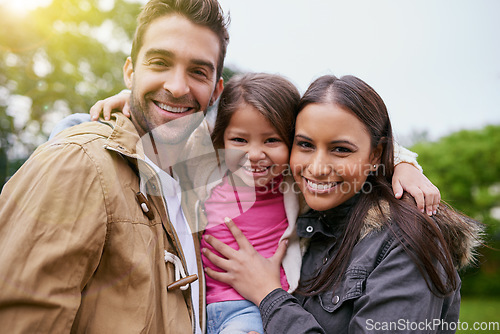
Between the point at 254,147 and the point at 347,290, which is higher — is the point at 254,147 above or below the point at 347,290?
above

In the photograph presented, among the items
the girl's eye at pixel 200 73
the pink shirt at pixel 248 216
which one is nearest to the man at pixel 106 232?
the girl's eye at pixel 200 73

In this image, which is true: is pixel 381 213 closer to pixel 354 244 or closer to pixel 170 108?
pixel 354 244

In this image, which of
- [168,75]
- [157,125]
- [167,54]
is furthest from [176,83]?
[157,125]

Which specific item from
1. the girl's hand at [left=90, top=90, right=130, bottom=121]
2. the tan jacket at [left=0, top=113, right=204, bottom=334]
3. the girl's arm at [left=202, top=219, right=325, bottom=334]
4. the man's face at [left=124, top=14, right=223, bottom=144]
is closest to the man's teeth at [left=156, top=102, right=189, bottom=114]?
the man's face at [left=124, top=14, right=223, bottom=144]

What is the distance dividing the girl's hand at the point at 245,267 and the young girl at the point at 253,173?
0.23 ft

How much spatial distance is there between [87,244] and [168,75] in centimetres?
135

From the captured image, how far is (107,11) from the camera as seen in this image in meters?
13.3

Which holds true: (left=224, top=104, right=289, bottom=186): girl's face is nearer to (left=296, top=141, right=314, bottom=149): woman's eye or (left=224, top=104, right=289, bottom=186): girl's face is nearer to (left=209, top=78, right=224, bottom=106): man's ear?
(left=209, top=78, right=224, bottom=106): man's ear

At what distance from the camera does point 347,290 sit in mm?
2240

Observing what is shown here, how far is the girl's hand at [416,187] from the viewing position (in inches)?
93.7

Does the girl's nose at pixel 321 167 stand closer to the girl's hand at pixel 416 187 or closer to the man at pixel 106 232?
the girl's hand at pixel 416 187

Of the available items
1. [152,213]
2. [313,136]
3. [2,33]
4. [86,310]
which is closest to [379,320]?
[313,136]

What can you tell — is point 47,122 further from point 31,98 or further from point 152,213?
point 152,213

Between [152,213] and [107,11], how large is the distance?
519 inches
